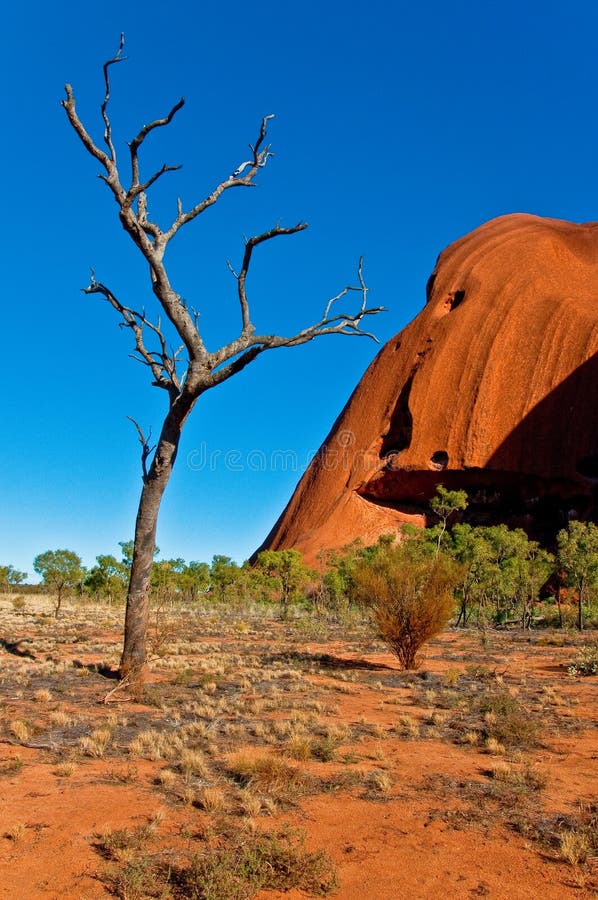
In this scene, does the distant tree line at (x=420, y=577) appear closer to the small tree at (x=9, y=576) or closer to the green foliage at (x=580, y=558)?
the green foliage at (x=580, y=558)

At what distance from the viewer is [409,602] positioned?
13.6 m

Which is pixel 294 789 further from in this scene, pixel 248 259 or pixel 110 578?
pixel 110 578

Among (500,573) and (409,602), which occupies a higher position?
(500,573)

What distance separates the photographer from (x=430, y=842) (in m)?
4.29

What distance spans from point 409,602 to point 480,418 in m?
43.4

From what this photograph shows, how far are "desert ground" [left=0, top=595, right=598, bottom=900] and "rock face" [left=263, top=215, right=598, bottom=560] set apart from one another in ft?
134

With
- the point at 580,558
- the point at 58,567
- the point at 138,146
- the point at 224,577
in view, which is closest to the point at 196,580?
the point at 224,577

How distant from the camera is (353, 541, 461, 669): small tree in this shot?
44.4ft

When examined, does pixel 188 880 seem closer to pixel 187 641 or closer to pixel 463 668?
pixel 463 668

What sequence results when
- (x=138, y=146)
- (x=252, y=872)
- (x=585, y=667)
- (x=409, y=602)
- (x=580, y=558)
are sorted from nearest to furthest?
(x=252, y=872), (x=138, y=146), (x=585, y=667), (x=409, y=602), (x=580, y=558)

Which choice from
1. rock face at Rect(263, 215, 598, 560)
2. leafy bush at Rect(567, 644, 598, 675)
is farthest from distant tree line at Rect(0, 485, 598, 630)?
rock face at Rect(263, 215, 598, 560)

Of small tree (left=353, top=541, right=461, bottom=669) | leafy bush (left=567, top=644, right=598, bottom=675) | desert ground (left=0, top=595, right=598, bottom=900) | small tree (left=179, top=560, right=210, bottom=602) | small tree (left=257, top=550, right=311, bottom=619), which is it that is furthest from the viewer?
small tree (left=179, top=560, right=210, bottom=602)

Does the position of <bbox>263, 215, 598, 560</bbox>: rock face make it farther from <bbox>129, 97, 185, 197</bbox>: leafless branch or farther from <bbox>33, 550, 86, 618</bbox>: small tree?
<bbox>129, 97, 185, 197</bbox>: leafless branch

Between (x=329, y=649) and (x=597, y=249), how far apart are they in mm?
67001
